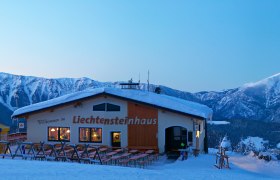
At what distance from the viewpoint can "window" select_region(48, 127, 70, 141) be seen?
3041cm

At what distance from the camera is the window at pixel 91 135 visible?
30.0 m

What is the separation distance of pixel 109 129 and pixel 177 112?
16.0 ft

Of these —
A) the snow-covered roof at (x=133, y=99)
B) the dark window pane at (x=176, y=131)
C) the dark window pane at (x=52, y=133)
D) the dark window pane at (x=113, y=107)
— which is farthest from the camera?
the dark window pane at (x=176, y=131)

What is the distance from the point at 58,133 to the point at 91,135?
241cm

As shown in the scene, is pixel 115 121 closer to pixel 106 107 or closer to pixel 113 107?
pixel 113 107

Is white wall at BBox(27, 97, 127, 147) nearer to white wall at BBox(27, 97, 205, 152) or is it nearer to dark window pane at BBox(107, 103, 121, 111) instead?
white wall at BBox(27, 97, 205, 152)

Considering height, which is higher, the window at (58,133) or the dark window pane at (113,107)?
the dark window pane at (113,107)

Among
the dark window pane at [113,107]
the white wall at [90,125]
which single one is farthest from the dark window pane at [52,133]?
the dark window pane at [113,107]

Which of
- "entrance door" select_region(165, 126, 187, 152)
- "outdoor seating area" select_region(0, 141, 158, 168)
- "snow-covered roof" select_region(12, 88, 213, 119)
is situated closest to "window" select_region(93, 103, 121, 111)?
"snow-covered roof" select_region(12, 88, 213, 119)

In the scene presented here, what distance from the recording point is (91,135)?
3008 cm

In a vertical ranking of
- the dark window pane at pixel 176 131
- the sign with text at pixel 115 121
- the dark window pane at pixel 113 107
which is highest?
the dark window pane at pixel 113 107

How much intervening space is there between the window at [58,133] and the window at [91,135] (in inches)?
40.3

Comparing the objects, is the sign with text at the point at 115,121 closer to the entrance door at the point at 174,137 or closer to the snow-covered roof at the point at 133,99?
the snow-covered roof at the point at 133,99

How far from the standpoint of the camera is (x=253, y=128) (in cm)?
18062
